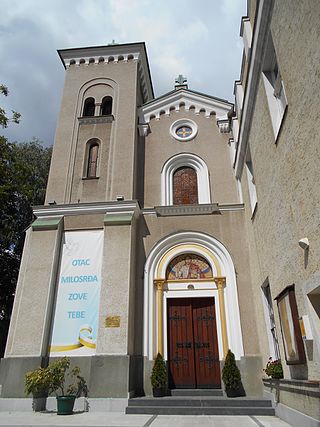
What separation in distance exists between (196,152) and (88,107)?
A: 5815 mm

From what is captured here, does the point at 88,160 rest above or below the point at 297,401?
above

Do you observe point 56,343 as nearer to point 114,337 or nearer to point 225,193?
point 114,337

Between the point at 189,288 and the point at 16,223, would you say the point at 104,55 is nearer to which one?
the point at 16,223

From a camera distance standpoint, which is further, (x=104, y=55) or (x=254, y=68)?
(x=104, y=55)

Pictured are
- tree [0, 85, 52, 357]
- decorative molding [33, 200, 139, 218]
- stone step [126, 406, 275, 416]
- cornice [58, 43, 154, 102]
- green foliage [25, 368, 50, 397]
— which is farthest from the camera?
tree [0, 85, 52, 357]

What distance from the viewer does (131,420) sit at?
7.47m

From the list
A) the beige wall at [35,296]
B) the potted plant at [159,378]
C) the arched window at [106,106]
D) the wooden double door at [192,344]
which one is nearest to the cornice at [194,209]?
the wooden double door at [192,344]

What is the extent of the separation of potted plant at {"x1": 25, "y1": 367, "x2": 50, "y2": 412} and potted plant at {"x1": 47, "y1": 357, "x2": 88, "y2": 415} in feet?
0.54

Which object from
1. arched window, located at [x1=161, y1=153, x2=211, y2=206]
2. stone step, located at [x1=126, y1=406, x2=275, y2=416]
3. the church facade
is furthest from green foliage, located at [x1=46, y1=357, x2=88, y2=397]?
arched window, located at [x1=161, y1=153, x2=211, y2=206]

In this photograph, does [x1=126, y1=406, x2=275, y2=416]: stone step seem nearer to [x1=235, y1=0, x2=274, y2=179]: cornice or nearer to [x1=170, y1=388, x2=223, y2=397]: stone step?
Result: [x1=170, y1=388, x2=223, y2=397]: stone step

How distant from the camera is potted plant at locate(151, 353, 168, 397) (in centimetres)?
959

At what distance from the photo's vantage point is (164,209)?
40.9 feet

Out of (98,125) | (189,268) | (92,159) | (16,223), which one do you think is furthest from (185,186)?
(16,223)

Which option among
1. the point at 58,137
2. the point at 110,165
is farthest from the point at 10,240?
the point at 110,165
